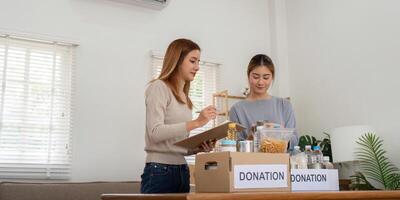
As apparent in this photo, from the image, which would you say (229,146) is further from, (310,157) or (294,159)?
(310,157)

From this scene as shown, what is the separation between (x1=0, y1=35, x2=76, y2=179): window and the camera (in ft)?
10.5

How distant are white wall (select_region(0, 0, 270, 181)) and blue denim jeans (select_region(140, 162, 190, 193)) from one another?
192 centimetres

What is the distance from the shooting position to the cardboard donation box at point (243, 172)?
4.23ft

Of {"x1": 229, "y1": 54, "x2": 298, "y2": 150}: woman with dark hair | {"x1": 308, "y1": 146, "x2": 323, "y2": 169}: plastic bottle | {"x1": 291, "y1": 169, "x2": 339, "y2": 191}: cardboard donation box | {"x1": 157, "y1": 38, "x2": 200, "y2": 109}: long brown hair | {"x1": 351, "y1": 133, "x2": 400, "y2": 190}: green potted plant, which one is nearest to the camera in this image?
{"x1": 291, "y1": 169, "x2": 339, "y2": 191}: cardboard donation box

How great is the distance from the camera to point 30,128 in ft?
10.8

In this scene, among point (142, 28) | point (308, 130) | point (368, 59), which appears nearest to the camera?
point (368, 59)

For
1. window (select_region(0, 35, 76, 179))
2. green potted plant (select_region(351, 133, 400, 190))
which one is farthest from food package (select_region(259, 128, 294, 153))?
window (select_region(0, 35, 76, 179))

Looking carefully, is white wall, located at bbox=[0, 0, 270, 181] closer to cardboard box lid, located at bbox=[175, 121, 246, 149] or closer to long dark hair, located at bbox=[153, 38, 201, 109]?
long dark hair, located at bbox=[153, 38, 201, 109]

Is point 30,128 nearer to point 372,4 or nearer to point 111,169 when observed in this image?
point 111,169

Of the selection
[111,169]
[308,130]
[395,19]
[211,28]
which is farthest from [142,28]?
[395,19]

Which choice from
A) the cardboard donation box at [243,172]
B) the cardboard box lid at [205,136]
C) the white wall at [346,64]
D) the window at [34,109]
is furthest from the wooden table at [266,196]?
the white wall at [346,64]

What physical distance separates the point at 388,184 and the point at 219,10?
232 cm

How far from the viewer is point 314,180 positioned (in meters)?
1.50

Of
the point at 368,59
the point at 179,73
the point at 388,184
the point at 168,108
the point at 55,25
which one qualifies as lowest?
the point at 388,184
